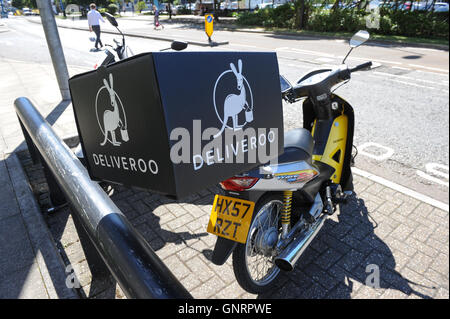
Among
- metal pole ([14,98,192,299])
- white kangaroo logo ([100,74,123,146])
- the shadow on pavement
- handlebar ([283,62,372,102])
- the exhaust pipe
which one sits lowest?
the shadow on pavement

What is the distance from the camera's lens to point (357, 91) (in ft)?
22.1

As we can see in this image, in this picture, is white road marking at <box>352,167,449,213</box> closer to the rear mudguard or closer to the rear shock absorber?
the rear shock absorber

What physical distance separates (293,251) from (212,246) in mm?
782

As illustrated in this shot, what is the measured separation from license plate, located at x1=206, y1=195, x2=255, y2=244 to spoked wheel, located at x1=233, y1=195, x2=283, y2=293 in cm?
11

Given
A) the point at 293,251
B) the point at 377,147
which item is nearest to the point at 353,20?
the point at 377,147

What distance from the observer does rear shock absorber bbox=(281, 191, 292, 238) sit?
213cm

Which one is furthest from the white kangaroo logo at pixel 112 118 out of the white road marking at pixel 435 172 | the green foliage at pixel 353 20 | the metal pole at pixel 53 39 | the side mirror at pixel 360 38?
→ the green foliage at pixel 353 20

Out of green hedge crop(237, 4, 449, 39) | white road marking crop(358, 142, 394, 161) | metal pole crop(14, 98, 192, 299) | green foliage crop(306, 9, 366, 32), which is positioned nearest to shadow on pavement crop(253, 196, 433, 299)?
metal pole crop(14, 98, 192, 299)

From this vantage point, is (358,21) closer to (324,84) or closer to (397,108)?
(397,108)

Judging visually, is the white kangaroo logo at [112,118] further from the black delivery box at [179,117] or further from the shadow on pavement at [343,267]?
the shadow on pavement at [343,267]

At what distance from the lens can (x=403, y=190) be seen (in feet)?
10.8

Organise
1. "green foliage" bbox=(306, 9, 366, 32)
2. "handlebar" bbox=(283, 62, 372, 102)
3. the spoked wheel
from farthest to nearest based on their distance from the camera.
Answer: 1. "green foliage" bbox=(306, 9, 366, 32)
2. "handlebar" bbox=(283, 62, 372, 102)
3. the spoked wheel

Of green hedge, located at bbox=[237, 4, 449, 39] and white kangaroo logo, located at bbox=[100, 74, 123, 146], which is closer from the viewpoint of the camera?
white kangaroo logo, located at bbox=[100, 74, 123, 146]
